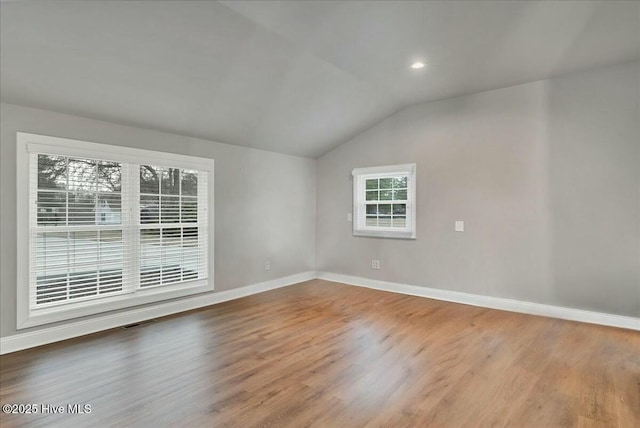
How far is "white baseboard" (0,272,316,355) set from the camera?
3066 mm

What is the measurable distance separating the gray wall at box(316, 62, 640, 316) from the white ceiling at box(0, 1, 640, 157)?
0.38 metres

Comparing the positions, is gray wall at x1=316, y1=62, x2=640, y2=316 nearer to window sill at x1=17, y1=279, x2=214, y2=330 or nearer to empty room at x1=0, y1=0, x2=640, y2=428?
empty room at x1=0, y1=0, x2=640, y2=428

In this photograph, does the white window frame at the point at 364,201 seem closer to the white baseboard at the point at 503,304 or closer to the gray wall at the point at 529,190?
the gray wall at the point at 529,190

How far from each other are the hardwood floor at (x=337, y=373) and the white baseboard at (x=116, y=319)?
0.11 meters

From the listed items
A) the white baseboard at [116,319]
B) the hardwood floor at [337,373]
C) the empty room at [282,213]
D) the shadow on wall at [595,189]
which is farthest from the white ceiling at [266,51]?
the hardwood floor at [337,373]

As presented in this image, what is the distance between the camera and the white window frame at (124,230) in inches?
121

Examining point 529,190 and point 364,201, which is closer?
point 529,190

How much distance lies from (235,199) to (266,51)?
7.43ft

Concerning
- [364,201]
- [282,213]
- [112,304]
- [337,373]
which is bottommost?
[337,373]

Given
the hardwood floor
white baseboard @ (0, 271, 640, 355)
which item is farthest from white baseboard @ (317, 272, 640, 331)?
the hardwood floor

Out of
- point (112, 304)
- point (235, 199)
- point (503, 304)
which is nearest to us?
point (112, 304)

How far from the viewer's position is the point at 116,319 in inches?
145

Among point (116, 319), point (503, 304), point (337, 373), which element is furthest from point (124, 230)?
point (503, 304)

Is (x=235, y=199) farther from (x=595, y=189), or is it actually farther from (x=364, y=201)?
(x=595, y=189)
